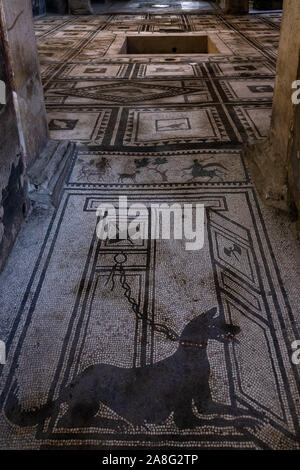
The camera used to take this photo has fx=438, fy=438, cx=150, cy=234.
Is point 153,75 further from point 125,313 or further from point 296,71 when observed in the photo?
point 125,313

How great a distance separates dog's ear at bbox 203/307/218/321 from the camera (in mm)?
1355

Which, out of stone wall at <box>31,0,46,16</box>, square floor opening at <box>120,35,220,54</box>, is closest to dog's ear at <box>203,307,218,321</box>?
square floor opening at <box>120,35,220,54</box>

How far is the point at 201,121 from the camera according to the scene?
2.85 metres

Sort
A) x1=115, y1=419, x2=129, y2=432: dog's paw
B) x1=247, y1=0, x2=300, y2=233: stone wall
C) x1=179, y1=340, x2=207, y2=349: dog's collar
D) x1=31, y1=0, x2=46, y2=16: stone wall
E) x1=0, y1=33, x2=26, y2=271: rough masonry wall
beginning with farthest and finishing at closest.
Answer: x1=31, y1=0, x2=46, y2=16: stone wall, x1=247, y1=0, x2=300, y2=233: stone wall, x1=0, y1=33, x2=26, y2=271: rough masonry wall, x1=179, y1=340, x2=207, y2=349: dog's collar, x1=115, y1=419, x2=129, y2=432: dog's paw

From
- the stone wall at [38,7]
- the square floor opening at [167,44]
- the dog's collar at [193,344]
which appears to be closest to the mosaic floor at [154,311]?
the dog's collar at [193,344]

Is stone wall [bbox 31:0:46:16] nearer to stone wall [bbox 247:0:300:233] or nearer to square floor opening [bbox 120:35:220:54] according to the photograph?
square floor opening [bbox 120:35:220:54]

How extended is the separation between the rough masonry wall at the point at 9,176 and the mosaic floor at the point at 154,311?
0.23 ft

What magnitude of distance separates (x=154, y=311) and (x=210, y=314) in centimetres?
18

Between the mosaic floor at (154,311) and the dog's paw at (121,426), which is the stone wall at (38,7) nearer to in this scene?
the mosaic floor at (154,311)

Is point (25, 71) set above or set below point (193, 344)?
above

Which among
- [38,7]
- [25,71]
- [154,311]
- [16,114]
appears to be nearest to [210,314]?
[154,311]

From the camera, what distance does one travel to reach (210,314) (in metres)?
1.37

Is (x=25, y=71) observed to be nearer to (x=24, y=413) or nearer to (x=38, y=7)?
(x=24, y=413)

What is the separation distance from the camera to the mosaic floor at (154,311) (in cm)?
107
